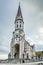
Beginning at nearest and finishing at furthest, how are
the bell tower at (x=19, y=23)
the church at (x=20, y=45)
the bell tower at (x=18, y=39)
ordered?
the church at (x=20, y=45), the bell tower at (x=18, y=39), the bell tower at (x=19, y=23)

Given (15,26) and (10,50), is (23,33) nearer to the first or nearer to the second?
(15,26)

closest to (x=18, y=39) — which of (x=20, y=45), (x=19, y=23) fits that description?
(x=20, y=45)

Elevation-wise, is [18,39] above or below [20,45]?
above

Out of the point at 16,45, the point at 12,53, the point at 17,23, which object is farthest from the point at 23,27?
the point at 12,53

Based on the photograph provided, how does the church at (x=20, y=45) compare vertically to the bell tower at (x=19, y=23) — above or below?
below

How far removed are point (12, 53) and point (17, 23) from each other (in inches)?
489

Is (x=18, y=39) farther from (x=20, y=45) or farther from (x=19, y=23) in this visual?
(x=19, y=23)

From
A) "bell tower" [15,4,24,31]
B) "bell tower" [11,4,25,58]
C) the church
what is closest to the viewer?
the church

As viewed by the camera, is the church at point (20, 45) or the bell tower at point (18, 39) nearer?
the church at point (20, 45)

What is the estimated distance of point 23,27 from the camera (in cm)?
5531

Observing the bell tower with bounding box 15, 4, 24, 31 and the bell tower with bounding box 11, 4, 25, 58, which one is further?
the bell tower with bounding box 15, 4, 24, 31

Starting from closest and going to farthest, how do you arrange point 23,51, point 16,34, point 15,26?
point 23,51
point 16,34
point 15,26

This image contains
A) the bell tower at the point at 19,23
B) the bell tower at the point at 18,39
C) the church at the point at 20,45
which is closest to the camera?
the church at the point at 20,45

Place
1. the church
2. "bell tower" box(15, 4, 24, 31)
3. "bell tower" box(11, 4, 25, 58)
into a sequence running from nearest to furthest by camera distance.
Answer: the church, "bell tower" box(11, 4, 25, 58), "bell tower" box(15, 4, 24, 31)
